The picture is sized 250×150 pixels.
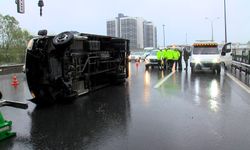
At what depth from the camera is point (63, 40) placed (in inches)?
429

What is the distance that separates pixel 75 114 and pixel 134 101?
8.58 feet

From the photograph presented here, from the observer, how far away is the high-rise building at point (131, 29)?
84.4m

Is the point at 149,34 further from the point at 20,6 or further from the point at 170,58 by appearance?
the point at 20,6

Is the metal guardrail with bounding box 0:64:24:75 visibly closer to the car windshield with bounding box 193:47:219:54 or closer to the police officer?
the police officer

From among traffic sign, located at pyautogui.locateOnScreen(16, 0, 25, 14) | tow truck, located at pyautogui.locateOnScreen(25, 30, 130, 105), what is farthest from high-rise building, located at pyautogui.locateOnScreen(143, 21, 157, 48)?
tow truck, located at pyautogui.locateOnScreen(25, 30, 130, 105)

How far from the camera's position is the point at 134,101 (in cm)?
1163

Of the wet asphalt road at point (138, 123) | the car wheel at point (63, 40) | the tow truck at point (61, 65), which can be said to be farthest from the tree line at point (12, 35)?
the car wheel at point (63, 40)

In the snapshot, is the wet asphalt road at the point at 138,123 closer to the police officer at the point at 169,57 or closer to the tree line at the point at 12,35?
the police officer at the point at 169,57

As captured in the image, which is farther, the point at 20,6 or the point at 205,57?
the point at 205,57

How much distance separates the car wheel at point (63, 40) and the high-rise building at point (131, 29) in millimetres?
71810

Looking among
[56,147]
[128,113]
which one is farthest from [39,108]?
[56,147]

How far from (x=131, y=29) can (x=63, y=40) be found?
76512 mm

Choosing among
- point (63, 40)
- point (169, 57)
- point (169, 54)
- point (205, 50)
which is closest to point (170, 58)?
point (169, 57)

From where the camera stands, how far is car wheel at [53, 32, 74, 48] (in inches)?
425
